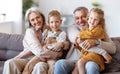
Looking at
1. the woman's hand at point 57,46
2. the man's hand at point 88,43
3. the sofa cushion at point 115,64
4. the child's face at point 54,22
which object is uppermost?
the child's face at point 54,22

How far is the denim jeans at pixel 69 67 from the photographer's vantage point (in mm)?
2150

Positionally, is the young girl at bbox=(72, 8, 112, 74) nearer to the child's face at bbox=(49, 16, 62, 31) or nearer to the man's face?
the man's face

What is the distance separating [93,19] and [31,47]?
28.4 inches

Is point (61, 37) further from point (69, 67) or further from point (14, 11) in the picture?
point (14, 11)

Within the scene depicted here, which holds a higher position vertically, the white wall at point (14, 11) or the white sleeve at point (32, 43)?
the white wall at point (14, 11)

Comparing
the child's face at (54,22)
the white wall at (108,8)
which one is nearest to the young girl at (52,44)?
the child's face at (54,22)

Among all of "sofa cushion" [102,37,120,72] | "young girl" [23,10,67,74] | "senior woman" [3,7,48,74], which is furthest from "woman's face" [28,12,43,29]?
"sofa cushion" [102,37,120,72]

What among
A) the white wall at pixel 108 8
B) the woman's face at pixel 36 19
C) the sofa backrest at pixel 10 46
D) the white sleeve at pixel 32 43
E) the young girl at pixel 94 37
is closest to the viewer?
the young girl at pixel 94 37

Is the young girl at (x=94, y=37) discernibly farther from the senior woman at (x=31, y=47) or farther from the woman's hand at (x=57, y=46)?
the senior woman at (x=31, y=47)

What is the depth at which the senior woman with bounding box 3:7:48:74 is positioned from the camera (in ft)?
7.84

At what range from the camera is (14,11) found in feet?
18.8

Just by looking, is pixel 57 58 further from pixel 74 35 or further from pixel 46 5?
pixel 46 5

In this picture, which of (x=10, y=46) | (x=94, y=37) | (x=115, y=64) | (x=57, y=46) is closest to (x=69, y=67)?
(x=57, y=46)

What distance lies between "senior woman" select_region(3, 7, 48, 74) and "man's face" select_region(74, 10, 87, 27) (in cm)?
38
